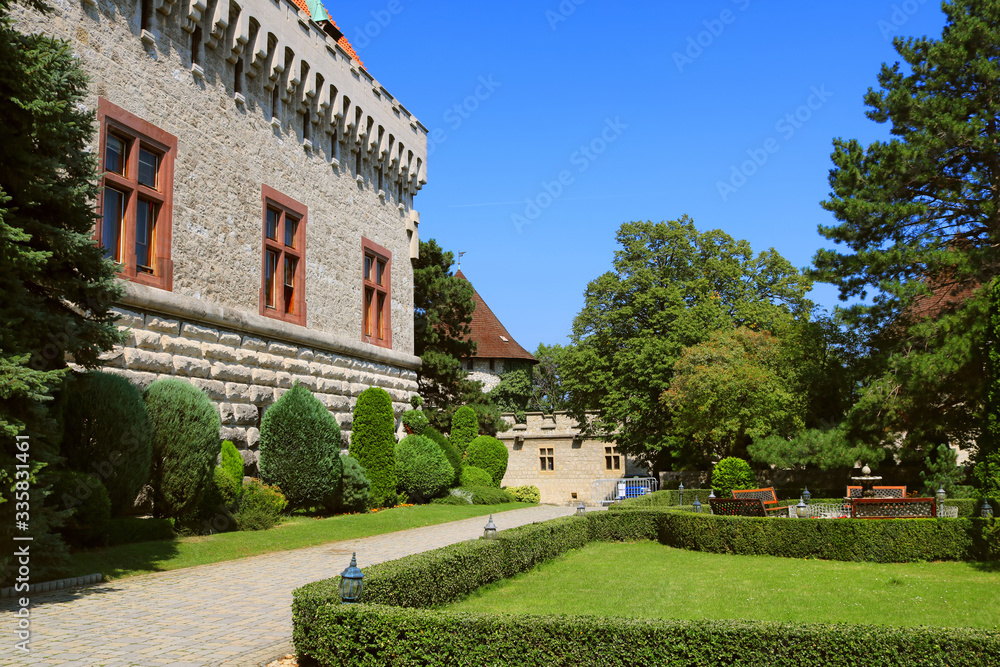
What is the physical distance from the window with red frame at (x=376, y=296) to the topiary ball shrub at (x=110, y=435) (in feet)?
37.2

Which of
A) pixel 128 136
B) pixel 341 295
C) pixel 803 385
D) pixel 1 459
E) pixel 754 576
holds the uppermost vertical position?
pixel 128 136

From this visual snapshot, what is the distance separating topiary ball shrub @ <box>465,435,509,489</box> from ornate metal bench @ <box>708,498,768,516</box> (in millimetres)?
14103

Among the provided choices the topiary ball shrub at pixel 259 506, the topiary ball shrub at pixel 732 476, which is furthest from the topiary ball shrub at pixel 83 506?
the topiary ball shrub at pixel 732 476

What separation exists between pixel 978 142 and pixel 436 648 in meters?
21.2

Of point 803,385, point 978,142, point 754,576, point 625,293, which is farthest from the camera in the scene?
point 625,293

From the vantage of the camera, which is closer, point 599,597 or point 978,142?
point 599,597

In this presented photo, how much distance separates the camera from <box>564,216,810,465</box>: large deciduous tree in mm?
33750

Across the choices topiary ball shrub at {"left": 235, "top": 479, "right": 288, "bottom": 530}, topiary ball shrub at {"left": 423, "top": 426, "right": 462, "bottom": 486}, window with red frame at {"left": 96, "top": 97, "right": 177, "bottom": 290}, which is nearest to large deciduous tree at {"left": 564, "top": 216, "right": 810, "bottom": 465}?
topiary ball shrub at {"left": 423, "top": 426, "right": 462, "bottom": 486}

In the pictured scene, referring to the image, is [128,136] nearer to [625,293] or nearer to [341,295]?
[341,295]

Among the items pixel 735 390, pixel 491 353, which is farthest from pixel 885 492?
pixel 491 353

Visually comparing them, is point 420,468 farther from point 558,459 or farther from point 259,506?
point 558,459

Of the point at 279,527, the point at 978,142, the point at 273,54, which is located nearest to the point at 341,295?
the point at 273,54

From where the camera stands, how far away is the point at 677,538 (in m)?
Result: 16.1

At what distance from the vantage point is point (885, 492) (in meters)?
20.2
